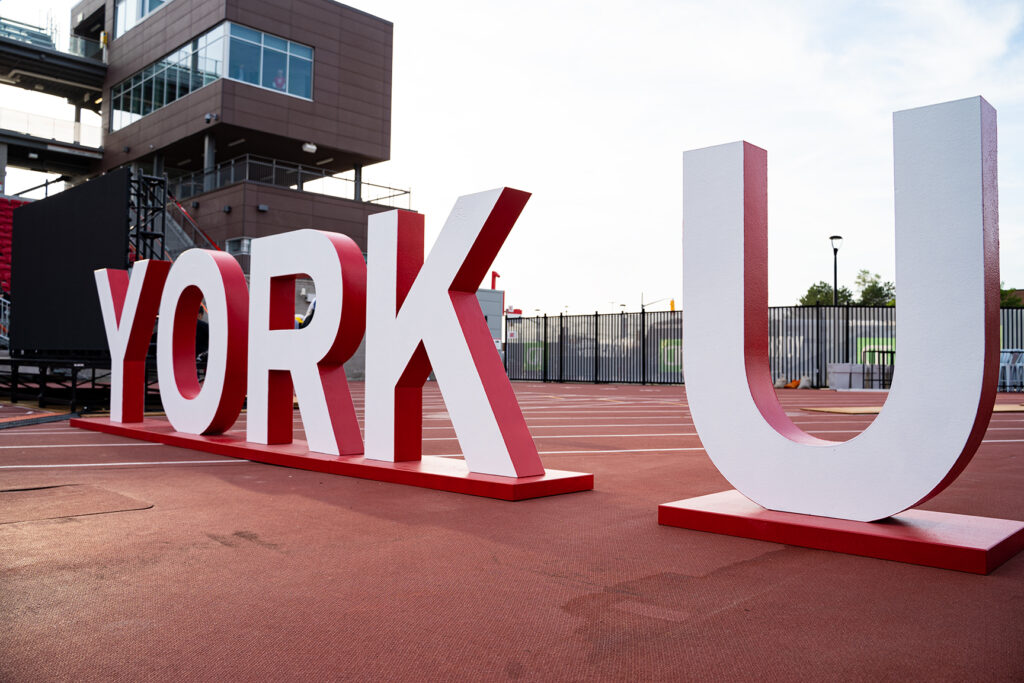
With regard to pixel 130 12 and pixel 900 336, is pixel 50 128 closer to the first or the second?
pixel 130 12

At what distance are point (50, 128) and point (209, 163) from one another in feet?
41.8

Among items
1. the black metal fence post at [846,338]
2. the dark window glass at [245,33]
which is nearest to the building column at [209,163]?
the dark window glass at [245,33]

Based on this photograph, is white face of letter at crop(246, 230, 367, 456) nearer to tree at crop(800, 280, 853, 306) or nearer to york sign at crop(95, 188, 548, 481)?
york sign at crop(95, 188, 548, 481)

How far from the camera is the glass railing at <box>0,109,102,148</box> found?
38469mm

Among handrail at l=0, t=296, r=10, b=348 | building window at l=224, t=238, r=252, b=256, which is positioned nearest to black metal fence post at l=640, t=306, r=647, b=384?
building window at l=224, t=238, r=252, b=256

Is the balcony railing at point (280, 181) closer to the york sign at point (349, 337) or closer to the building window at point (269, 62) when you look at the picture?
the building window at point (269, 62)

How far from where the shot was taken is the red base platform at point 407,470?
6.06 m

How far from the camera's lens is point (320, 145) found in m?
34.3

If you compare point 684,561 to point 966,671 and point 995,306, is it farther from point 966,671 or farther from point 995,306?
point 995,306

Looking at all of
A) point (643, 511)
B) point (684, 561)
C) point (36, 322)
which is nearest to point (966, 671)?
point (684, 561)

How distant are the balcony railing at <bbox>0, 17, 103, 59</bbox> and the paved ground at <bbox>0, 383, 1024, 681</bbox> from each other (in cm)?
4089

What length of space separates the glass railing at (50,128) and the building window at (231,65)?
5.44 metres

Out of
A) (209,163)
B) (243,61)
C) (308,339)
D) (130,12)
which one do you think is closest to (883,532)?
(308,339)

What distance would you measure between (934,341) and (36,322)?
15714mm
